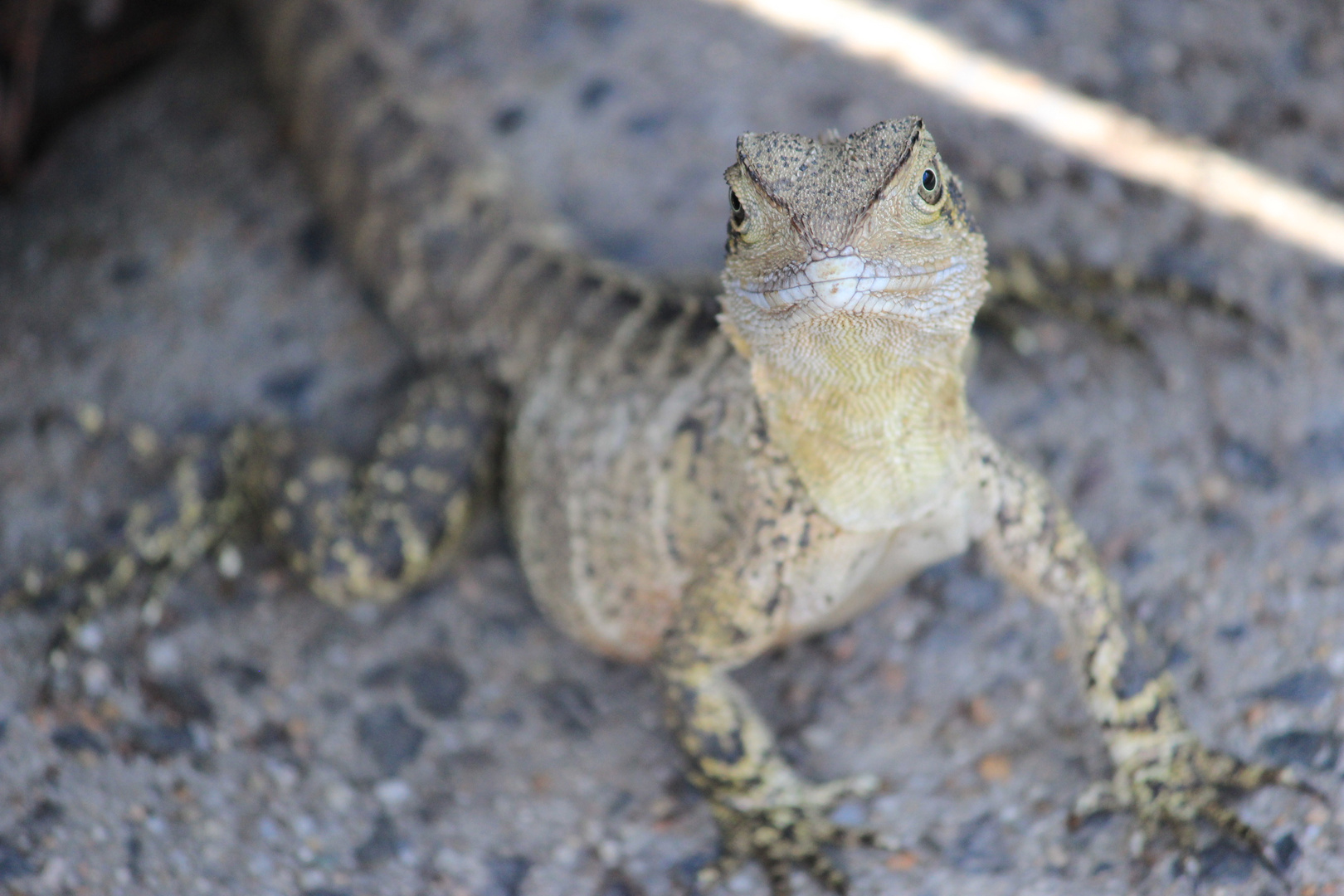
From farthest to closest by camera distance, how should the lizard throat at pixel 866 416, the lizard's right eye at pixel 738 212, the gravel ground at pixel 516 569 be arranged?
the gravel ground at pixel 516 569, the lizard throat at pixel 866 416, the lizard's right eye at pixel 738 212

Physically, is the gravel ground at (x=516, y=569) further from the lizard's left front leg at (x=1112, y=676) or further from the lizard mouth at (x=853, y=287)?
the lizard mouth at (x=853, y=287)

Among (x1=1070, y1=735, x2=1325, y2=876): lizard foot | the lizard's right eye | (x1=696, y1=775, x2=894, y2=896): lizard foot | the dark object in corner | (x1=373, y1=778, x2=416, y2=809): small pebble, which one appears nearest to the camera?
the lizard's right eye

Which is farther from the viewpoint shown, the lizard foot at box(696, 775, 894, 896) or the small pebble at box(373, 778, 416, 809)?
the small pebble at box(373, 778, 416, 809)

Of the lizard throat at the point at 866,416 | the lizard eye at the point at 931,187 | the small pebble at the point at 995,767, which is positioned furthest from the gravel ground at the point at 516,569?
the lizard eye at the point at 931,187

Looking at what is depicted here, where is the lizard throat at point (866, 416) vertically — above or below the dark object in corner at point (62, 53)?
above

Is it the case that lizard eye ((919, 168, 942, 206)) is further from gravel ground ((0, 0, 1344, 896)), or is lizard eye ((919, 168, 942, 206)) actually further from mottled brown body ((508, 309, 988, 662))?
gravel ground ((0, 0, 1344, 896))

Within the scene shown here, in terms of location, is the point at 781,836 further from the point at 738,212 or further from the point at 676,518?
the point at 738,212

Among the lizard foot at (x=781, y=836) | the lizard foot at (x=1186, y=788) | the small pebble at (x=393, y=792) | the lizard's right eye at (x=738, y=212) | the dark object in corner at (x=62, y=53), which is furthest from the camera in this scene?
the dark object in corner at (x=62, y=53)

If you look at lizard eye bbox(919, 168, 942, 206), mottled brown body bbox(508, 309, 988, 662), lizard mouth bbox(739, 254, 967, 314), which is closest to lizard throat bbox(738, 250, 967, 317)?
lizard mouth bbox(739, 254, 967, 314)
